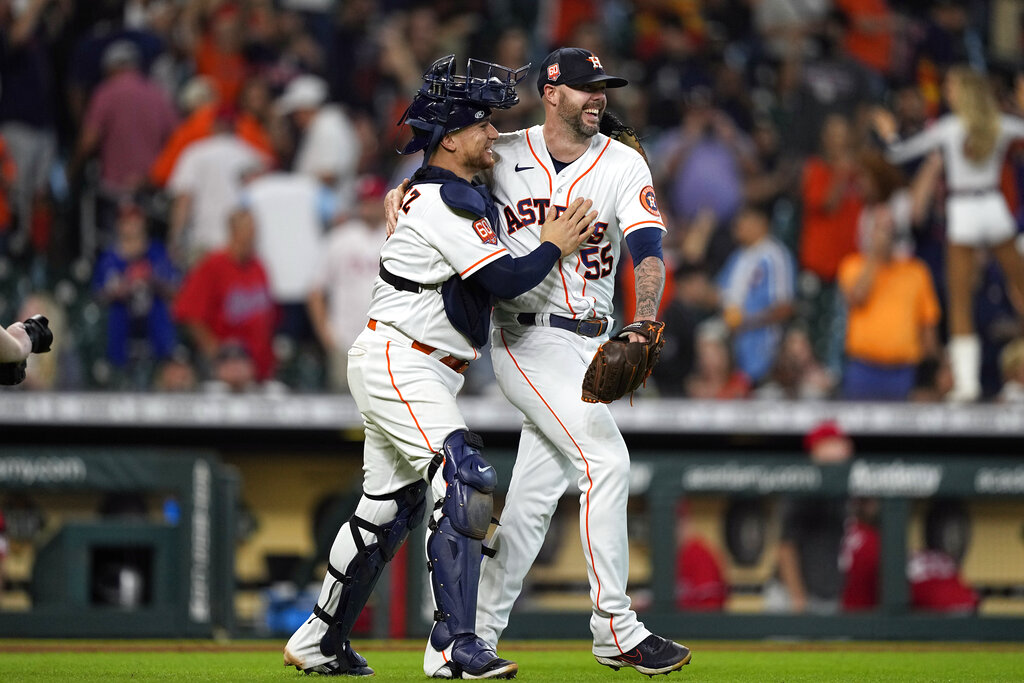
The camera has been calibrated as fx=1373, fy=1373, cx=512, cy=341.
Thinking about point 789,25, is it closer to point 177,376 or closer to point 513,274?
point 177,376

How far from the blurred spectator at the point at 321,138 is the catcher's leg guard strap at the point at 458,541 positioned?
18.8 ft

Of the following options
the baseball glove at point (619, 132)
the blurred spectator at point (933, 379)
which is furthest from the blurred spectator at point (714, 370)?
the baseball glove at point (619, 132)

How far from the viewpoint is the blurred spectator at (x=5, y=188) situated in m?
9.59

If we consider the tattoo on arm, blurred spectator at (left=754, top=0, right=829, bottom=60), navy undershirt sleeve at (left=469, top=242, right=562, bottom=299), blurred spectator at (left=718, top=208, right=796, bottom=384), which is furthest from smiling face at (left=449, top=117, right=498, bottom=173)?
blurred spectator at (left=754, top=0, right=829, bottom=60)

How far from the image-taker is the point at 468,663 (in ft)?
13.5

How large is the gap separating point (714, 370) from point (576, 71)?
4810mm

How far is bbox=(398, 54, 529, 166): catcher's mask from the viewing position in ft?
14.7

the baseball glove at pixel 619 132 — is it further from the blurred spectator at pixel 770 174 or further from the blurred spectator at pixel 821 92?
the blurred spectator at pixel 821 92

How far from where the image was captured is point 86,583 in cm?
727

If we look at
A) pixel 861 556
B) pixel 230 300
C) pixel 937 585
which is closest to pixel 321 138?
pixel 230 300

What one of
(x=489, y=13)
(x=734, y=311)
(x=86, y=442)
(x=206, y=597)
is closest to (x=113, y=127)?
(x=86, y=442)

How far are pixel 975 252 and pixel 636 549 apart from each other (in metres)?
3.68

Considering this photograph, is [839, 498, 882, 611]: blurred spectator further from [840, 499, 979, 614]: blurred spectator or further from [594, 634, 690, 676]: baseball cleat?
[594, 634, 690, 676]: baseball cleat

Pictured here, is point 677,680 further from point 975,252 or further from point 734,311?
point 975,252
